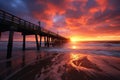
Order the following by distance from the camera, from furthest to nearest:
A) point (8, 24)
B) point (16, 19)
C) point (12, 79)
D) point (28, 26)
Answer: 1. point (28, 26)
2. point (16, 19)
3. point (8, 24)
4. point (12, 79)

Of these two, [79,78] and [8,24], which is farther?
[8,24]

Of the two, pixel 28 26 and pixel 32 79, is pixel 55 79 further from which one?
pixel 28 26

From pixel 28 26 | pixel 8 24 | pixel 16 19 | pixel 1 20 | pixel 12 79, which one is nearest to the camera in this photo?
pixel 12 79

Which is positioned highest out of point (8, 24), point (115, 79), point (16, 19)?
A: point (16, 19)

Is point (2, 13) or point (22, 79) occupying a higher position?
point (2, 13)

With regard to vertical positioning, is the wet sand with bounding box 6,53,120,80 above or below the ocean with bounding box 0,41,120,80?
below

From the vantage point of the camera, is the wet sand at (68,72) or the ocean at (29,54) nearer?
the wet sand at (68,72)

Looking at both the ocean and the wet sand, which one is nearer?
the wet sand

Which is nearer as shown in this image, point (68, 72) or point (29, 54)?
point (68, 72)

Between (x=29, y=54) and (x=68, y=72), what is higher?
(x=29, y=54)

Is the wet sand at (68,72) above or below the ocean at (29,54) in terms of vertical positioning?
below

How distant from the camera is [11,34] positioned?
13.6 m

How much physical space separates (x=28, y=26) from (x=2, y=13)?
6.79 meters

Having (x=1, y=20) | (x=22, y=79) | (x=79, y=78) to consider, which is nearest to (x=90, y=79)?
(x=79, y=78)
